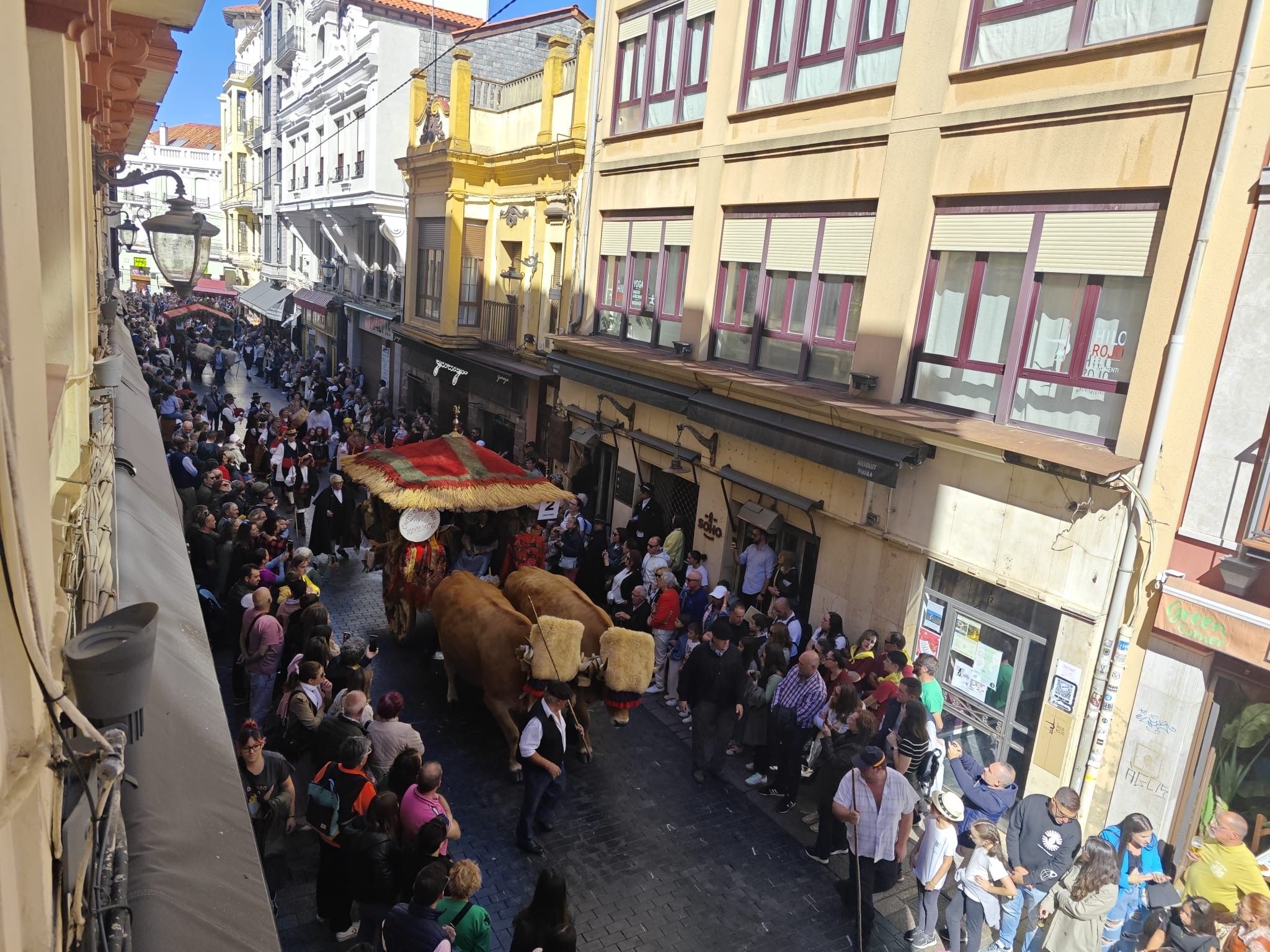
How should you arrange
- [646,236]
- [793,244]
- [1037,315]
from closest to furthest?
1. [1037,315]
2. [793,244]
3. [646,236]

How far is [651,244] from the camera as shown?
15.5 metres

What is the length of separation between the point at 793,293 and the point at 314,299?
2659cm

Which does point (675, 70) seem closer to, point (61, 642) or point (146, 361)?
point (61, 642)

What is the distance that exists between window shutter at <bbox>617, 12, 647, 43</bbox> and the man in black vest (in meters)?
12.8

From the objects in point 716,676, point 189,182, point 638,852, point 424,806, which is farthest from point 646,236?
point 189,182

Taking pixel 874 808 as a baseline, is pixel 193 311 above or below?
above

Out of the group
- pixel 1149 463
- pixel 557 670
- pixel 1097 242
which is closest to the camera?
pixel 1149 463

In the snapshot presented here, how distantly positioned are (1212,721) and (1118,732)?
833mm

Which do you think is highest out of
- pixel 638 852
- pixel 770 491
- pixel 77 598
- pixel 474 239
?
pixel 474 239

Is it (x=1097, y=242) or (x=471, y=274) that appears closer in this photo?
(x=1097, y=242)

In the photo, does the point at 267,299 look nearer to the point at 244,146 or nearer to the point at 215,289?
the point at 215,289

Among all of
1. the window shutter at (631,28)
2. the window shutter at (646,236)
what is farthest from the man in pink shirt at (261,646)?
the window shutter at (631,28)

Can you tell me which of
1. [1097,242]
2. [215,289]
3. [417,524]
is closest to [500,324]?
[417,524]

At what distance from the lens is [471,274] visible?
22141 millimetres
